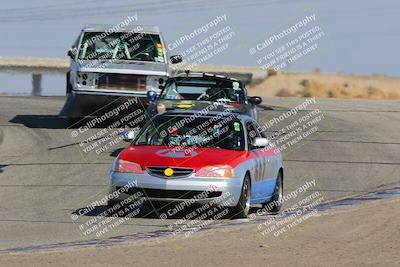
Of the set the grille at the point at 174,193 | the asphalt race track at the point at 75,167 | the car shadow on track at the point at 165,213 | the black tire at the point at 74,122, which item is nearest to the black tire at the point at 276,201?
the asphalt race track at the point at 75,167

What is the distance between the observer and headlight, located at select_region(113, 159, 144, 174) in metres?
12.8

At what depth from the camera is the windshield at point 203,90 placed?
20188 mm

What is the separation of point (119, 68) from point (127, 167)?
1018 centimetres

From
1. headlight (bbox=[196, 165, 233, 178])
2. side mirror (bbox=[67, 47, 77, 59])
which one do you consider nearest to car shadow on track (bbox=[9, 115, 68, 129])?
side mirror (bbox=[67, 47, 77, 59])

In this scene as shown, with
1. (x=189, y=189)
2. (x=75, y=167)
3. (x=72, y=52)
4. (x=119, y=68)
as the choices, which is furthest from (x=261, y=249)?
(x=72, y=52)

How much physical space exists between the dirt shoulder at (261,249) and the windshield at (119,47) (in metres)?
12.6

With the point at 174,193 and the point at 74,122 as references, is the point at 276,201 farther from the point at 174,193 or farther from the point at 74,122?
the point at 74,122

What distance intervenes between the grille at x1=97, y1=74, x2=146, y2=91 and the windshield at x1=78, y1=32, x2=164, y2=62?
51cm

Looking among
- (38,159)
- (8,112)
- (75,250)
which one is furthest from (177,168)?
(8,112)

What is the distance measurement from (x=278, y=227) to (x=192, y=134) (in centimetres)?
304

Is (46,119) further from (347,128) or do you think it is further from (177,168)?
(177,168)

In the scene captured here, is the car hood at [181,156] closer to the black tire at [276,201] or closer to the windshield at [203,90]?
the black tire at [276,201]

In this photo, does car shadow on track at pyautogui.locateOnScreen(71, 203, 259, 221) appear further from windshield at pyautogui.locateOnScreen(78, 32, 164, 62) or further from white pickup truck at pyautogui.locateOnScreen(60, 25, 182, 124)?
windshield at pyautogui.locateOnScreen(78, 32, 164, 62)

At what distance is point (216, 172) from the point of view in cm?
1273
